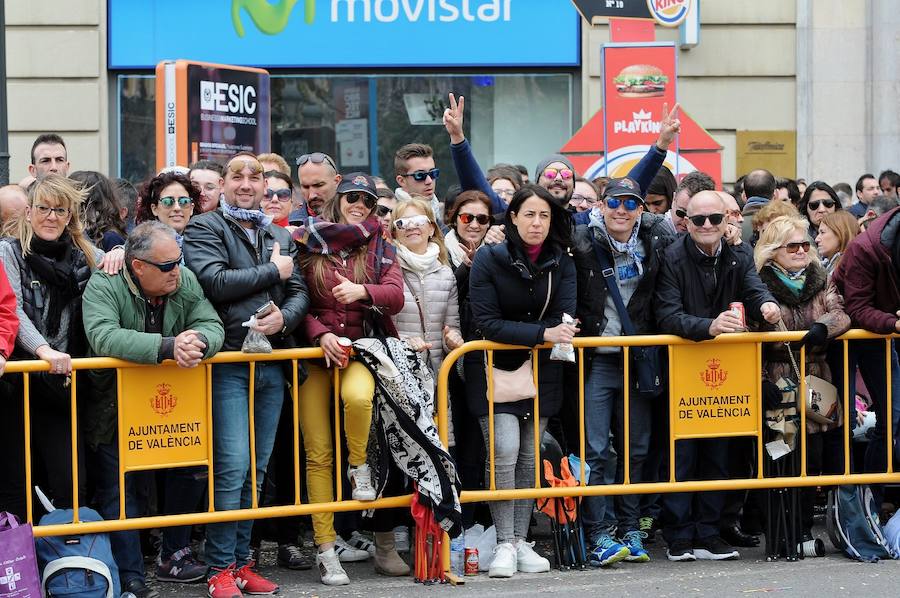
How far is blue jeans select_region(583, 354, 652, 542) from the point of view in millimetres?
7672

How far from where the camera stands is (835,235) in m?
8.86

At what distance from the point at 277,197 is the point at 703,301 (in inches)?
107

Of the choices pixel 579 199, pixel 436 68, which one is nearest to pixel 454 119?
pixel 579 199

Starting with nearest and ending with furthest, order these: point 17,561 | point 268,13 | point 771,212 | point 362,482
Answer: point 17,561
point 362,482
point 771,212
point 268,13

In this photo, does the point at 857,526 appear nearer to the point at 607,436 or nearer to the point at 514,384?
the point at 607,436

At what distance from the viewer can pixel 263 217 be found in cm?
727

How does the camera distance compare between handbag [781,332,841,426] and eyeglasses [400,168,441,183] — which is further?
eyeglasses [400,168,441,183]

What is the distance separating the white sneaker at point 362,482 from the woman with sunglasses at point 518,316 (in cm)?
66

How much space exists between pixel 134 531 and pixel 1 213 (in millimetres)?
1941

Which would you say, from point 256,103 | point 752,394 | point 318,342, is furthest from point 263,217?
point 256,103

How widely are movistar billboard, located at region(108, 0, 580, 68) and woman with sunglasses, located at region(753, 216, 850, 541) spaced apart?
26.6ft

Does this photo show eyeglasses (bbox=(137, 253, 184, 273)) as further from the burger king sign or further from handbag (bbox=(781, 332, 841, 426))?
the burger king sign

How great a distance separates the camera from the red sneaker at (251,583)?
7.06m

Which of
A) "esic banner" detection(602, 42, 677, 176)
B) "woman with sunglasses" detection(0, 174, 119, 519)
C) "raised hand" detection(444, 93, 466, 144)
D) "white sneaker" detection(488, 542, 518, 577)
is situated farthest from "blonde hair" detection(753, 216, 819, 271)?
"esic banner" detection(602, 42, 677, 176)
